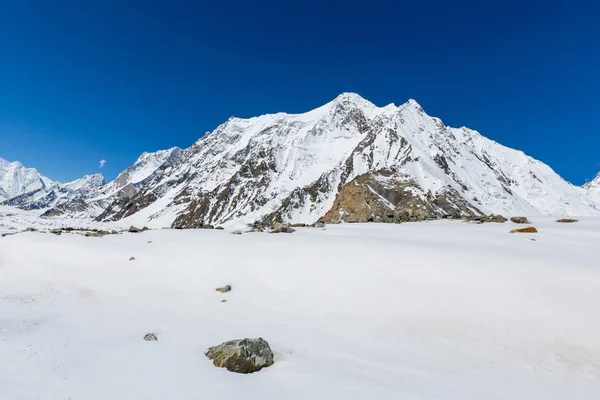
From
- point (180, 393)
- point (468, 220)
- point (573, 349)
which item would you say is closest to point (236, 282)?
point (180, 393)

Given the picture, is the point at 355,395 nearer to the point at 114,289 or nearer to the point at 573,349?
the point at 573,349

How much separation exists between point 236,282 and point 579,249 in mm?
18806

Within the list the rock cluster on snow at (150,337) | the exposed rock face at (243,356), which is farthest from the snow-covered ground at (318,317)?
the exposed rock face at (243,356)

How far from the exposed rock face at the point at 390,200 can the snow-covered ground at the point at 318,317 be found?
263ft

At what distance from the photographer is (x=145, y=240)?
85.1ft

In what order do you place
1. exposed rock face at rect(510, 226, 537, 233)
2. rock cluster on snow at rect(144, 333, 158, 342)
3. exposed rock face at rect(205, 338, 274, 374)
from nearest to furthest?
exposed rock face at rect(205, 338, 274, 374) < rock cluster on snow at rect(144, 333, 158, 342) < exposed rock face at rect(510, 226, 537, 233)

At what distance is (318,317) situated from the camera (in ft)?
48.2

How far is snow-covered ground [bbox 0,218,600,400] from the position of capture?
9.21 meters

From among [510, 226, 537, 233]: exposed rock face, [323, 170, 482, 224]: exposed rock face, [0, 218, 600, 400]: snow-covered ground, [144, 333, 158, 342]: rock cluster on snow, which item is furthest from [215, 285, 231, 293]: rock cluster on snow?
[323, 170, 482, 224]: exposed rock face

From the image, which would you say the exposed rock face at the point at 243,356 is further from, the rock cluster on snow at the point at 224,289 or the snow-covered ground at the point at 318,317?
the rock cluster on snow at the point at 224,289

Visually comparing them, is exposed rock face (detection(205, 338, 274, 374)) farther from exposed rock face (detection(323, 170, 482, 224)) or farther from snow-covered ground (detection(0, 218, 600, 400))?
A: exposed rock face (detection(323, 170, 482, 224))

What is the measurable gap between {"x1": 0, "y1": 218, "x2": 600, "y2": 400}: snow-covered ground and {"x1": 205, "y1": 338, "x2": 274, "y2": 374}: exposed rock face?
0.38 m

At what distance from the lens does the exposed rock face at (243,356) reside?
9.80m

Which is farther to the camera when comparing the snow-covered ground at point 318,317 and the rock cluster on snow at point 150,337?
the rock cluster on snow at point 150,337
